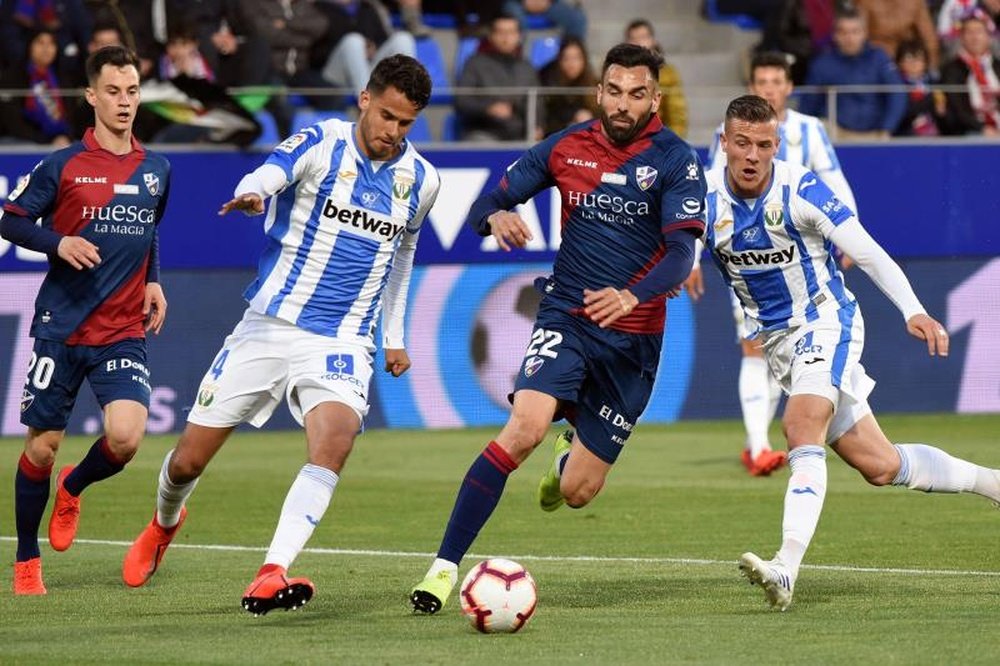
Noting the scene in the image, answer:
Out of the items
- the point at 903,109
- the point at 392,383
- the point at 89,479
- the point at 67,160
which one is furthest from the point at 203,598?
the point at 903,109

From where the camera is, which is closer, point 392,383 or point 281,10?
point 392,383

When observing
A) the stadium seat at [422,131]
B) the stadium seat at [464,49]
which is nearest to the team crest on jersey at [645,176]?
the stadium seat at [422,131]

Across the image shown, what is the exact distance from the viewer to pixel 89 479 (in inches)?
357

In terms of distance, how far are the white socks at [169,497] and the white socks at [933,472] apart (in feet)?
10.3

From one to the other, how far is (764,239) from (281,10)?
9827 mm

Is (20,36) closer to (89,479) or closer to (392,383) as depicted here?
(392,383)

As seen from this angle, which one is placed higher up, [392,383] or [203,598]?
[203,598]

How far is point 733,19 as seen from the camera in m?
20.5

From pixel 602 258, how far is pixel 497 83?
8983mm

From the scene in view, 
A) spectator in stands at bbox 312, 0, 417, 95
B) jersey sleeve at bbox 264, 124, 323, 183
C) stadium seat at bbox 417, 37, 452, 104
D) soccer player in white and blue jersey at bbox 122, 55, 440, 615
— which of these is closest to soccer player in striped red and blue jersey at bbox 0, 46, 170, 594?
soccer player in white and blue jersey at bbox 122, 55, 440, 615

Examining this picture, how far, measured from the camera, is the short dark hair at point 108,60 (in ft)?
28.9

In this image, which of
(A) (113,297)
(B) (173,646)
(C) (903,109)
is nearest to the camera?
(B) (173,646)

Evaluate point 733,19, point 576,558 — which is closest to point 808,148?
point 576,558

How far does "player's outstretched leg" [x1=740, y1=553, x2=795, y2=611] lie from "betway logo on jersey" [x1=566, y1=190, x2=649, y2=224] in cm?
162
